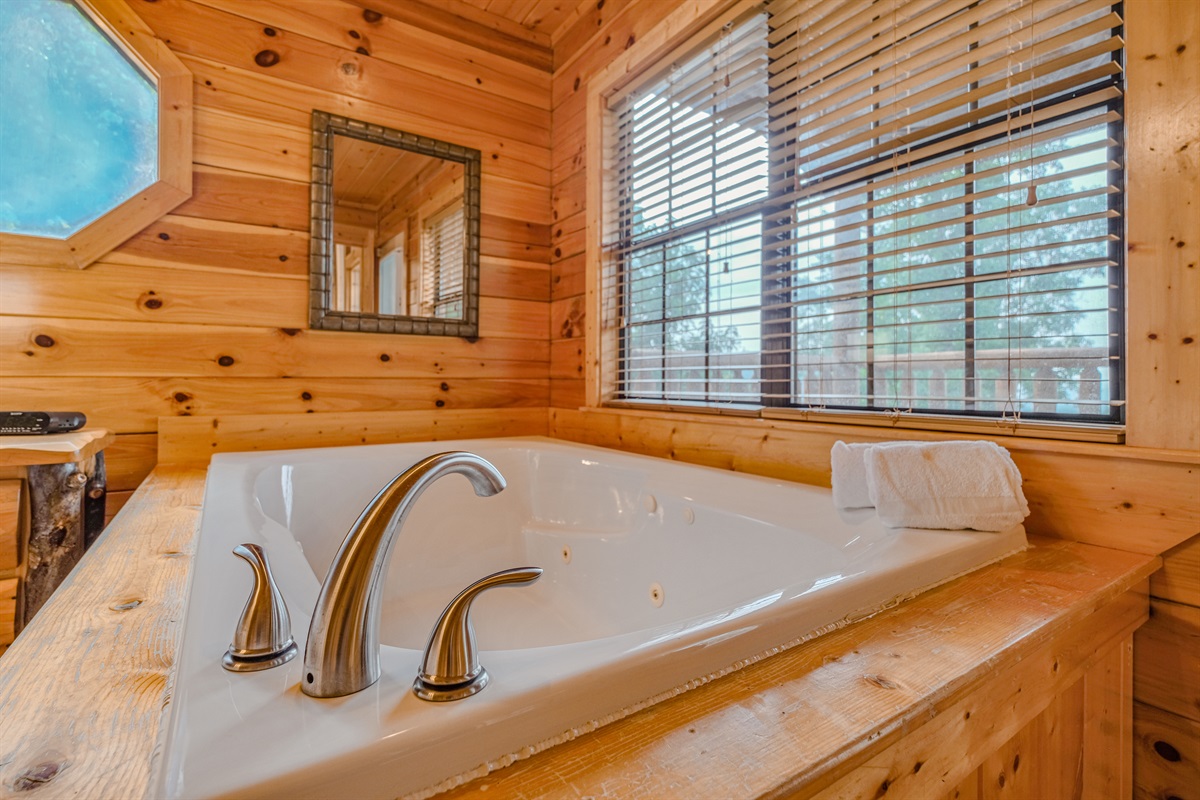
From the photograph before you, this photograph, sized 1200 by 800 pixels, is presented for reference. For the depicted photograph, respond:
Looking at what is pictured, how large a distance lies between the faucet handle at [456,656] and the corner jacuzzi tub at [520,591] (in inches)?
0.5

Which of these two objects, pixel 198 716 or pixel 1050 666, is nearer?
pixel 198 716

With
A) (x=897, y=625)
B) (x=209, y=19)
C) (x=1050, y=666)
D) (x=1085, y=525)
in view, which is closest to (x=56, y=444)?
(x=209, y=19)

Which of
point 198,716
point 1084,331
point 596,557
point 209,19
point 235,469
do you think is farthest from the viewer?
point 209,19

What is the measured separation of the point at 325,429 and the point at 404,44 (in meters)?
1.42

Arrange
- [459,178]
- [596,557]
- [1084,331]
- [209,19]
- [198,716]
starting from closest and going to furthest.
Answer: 1. [198,716]
2. [1084,331]
3. [596,557]
4. [209,19]
5. [459,178]

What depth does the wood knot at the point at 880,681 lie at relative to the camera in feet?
1.81

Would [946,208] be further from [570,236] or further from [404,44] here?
[404,44]

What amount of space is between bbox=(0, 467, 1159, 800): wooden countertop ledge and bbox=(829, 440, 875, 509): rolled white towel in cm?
25

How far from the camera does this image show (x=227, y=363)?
193cm

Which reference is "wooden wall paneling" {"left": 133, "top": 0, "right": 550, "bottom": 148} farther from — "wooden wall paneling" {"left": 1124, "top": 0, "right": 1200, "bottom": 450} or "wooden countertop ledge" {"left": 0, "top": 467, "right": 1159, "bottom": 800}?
"wooden wall paneling" {"left": 1124, "top": 0, "right": 1200, "bottom": 450}

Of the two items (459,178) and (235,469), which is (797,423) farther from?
(459,178)

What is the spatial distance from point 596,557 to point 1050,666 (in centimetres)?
106

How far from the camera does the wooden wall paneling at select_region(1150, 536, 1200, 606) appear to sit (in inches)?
37.5

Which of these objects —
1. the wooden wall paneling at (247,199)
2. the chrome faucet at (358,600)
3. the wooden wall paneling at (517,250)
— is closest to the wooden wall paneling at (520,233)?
the wooden wall paneling at (517,250)
